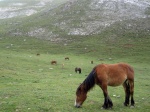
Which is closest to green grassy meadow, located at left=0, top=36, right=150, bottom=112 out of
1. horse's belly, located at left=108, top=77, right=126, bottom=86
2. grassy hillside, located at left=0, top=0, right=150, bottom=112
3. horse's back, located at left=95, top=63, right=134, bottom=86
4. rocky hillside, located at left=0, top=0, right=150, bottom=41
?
grassy hillside, located at left=0, top=0, right=150, bottom=112

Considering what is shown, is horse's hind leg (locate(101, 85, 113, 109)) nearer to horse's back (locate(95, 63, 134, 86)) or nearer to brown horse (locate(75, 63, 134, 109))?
brown horse (locate(75, 63, 134, 109))

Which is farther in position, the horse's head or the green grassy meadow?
the green grassy meadow

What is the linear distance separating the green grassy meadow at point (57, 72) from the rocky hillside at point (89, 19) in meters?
4.92

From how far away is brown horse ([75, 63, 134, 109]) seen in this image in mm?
13242

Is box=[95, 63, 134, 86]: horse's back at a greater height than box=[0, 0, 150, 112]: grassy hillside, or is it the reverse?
box=[95, 63, 134, 86]: horse's back

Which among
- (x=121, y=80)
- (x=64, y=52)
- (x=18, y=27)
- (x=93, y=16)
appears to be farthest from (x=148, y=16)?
(x=121, y=80)

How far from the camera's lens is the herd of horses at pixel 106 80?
13.2 metres

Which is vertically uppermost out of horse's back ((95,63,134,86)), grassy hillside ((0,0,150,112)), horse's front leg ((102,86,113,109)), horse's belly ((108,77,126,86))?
horse's back ((95,63,134,86))

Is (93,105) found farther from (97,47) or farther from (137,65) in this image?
(97,47)

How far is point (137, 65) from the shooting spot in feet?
135

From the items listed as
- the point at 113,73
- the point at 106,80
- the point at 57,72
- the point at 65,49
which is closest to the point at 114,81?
the point at 113,73

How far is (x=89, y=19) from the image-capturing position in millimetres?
68125

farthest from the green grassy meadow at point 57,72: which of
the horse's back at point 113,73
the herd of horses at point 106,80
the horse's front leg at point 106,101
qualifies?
the horse's back at point 113,73

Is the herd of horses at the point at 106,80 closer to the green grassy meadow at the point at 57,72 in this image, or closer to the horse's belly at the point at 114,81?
the horse's belly at the point at 114,81
